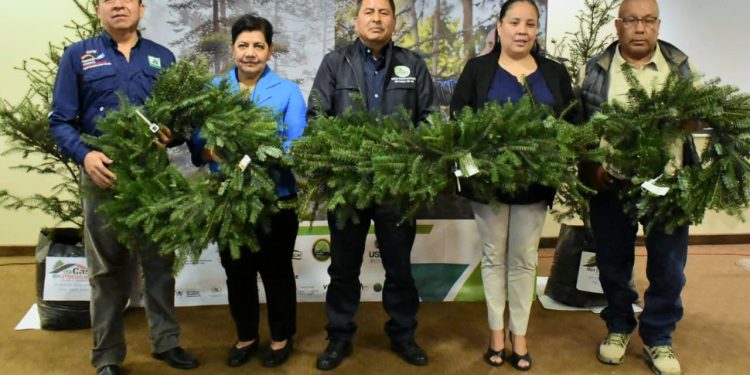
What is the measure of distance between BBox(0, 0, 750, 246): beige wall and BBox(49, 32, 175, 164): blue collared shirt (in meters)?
2.10

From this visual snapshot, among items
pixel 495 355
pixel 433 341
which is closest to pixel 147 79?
pixel 433 341

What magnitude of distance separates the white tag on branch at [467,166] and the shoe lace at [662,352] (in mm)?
1455

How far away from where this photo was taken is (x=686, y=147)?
8.29ft

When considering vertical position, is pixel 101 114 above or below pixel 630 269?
above

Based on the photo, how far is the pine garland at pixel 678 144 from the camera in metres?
2.26

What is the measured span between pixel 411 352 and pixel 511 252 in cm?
70

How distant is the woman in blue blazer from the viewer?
7.91 feet

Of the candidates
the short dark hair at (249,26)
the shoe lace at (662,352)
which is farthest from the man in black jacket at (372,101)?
the shoe lace at (662,352)

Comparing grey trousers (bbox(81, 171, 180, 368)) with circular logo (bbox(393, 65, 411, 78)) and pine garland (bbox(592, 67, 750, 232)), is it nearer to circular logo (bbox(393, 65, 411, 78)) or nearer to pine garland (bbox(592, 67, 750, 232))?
circular logo (bbox(393, 65, 411, 78))

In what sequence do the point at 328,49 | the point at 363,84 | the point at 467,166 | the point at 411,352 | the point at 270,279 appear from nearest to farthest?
1. the point at 467,166
2. the point at 363,84
3. the point at 270,279
4. the point at 411,352
5. the point at 328,49

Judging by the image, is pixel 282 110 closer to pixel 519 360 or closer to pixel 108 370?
pixel 108 370

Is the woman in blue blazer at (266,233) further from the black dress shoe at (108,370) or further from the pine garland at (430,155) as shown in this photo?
the black dress shoe at (108,370)

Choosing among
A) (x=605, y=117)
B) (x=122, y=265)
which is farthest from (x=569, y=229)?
(x=122, y=265)

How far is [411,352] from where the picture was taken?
274 cm
